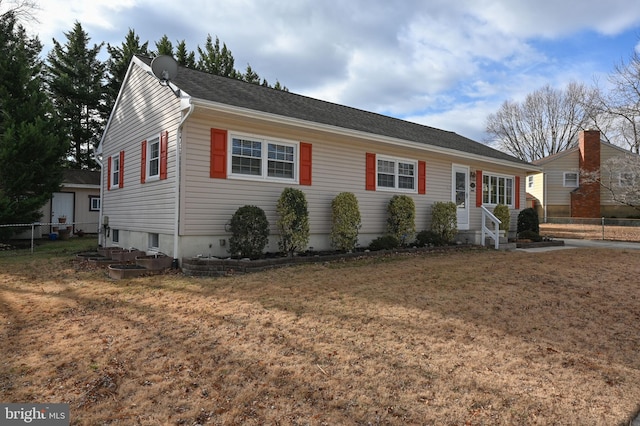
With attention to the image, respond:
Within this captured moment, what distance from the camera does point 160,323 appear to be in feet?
14.6

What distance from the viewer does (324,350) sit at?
369 centimetres

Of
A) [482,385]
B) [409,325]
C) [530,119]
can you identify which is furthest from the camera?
[530,119]

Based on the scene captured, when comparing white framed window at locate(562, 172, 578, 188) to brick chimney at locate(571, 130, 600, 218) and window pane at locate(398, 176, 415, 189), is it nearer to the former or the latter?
brick chimney at locate(571, 130, 600, 218)

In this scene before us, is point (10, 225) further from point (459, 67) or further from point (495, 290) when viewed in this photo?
point (459, 67)

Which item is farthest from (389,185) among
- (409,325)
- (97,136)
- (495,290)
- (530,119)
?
(530,119)

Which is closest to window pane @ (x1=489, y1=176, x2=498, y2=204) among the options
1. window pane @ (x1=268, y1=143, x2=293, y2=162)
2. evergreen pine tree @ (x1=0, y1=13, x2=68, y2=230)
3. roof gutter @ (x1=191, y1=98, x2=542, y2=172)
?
roof gutter @ (x1=191, y1=98, x2=542, y2=172)

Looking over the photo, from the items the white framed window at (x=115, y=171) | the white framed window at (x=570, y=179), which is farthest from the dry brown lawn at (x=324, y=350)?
the white framed window at (x=570, y=179)

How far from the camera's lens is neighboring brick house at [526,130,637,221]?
24719 millimetres

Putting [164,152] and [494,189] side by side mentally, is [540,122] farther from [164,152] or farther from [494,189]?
[164,152]

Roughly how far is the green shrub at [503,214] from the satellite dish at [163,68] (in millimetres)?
11678

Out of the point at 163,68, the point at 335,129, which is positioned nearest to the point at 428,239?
the point at 335,129

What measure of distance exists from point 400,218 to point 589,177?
20.6 metres

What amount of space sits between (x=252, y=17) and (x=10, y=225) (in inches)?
387

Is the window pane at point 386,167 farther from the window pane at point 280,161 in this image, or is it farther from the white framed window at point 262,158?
the window pane at point 280,161
